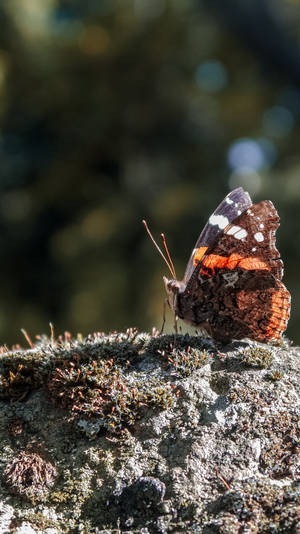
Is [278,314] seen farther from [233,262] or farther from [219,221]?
[219,221]

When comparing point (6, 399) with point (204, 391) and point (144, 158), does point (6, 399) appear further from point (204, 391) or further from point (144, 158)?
point (144, 158)

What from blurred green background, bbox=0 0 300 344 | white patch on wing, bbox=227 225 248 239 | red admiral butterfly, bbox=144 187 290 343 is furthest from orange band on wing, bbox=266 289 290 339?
blurred green background, bbox=0 0 300 344

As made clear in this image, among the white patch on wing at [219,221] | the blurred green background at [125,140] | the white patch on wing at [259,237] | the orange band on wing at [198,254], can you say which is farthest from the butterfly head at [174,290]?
the blurred green background at [125,140]

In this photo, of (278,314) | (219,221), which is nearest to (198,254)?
(219,221)

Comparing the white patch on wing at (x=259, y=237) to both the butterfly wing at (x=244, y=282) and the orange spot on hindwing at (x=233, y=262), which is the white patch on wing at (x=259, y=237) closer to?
the butterfly wing at (x=244, y=282)

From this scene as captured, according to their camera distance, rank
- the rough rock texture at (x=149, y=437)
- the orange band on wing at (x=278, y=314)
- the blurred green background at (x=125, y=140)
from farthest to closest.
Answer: the blurred green background at (x=125, y=140) → the orange band on wing at (x=278, y=314) → the rough rock texture at (x=149, y=437)

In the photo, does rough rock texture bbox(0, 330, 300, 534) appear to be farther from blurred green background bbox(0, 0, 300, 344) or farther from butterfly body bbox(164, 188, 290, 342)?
blurred green background bbox(0, 0, 300, 344)

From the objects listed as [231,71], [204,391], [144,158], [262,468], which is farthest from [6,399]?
[231,71]
